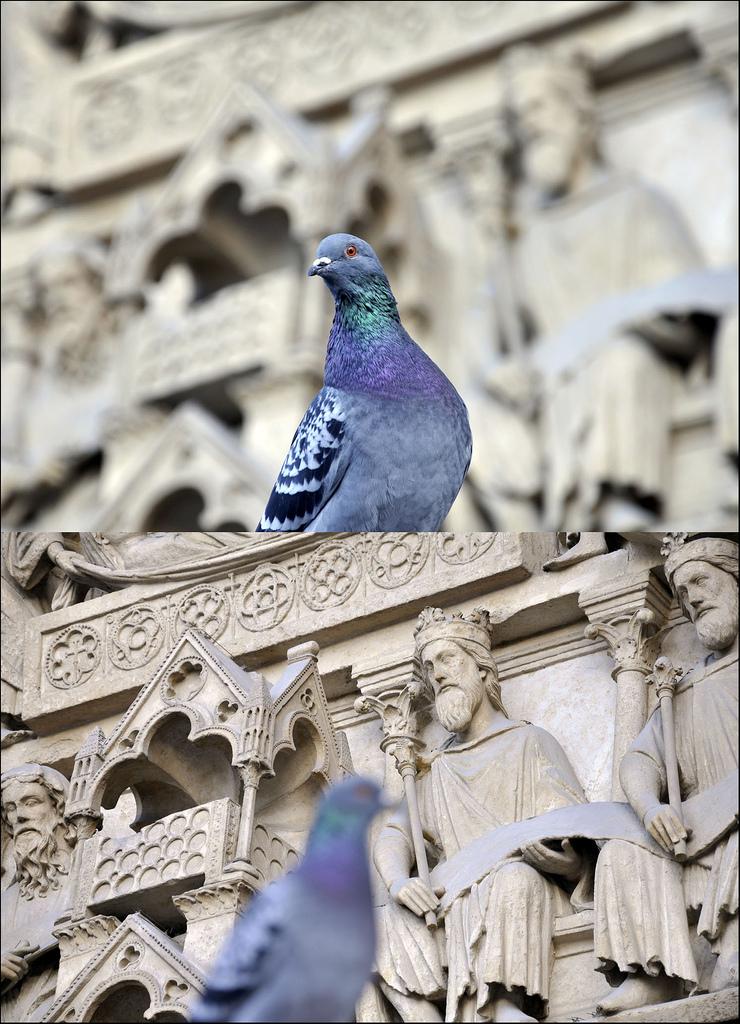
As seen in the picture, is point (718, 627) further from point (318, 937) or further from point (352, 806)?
point (318, 937)

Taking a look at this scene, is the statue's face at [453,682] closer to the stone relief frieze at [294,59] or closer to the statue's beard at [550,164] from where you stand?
the statue's beard at [550,164]

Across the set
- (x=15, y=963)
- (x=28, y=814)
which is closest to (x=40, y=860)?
(x=28, y=814)

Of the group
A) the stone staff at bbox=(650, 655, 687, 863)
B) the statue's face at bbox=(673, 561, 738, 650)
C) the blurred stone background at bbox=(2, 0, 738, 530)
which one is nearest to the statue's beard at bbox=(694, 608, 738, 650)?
the statue's face at bbox=(673, 561, 738, 650)

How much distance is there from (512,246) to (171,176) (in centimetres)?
276

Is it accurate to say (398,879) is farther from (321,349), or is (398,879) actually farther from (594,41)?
(594,41)

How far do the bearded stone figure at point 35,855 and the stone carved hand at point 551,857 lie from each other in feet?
4.55

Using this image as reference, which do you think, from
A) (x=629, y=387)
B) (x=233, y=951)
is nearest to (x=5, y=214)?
(x=629, y=387)

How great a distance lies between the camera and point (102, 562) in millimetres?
7000

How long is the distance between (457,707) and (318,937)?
170cm

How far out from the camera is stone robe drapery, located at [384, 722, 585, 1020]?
596cm

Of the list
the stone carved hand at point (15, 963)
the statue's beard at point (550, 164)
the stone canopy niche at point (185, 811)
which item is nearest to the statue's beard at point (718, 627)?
the stone canopy niche at point (185, 811)

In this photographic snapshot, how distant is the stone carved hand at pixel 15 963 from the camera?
657 cm

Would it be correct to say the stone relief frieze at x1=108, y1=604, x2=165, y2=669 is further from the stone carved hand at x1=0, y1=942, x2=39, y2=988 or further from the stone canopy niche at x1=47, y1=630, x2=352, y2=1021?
the stone carved hand at x1=0, y1=942, x2=39, y2=988

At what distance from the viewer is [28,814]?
689 cm
